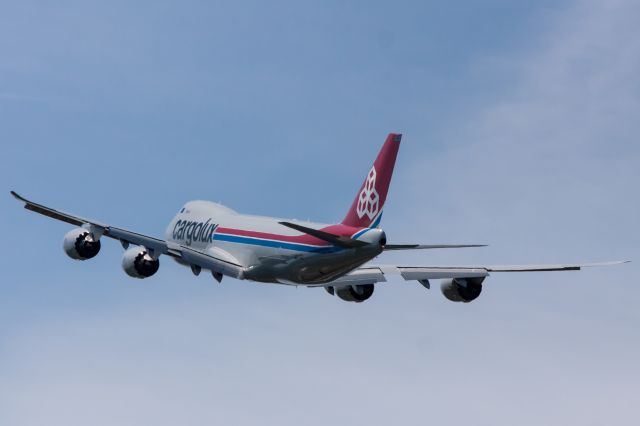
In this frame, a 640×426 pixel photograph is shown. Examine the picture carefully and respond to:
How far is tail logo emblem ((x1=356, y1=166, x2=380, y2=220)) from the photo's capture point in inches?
1688

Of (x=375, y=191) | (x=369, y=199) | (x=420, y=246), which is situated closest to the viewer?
(x=420, y=246)

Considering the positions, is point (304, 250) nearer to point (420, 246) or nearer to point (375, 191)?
point (375, 191)

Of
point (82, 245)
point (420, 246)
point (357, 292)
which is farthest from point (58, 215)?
point (420, 246)

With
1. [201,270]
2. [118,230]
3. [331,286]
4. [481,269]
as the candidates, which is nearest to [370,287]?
[331,286]

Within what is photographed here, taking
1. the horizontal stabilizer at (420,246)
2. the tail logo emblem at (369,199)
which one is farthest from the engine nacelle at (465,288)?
the horizontal stabilizer at (420,246)

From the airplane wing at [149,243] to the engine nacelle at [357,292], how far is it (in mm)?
5555

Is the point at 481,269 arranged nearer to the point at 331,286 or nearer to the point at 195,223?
the point at 331,286

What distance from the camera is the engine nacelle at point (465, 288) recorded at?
159 feet

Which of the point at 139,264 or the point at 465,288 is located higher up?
the point at 465,288

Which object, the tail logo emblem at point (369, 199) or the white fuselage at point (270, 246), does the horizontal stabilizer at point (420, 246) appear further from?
the tail logo emblem at point (369, 199)

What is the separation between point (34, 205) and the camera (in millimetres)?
48375

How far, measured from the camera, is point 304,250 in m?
43.6

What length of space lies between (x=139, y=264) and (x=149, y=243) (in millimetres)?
1138

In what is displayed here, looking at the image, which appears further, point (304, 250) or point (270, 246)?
point (270, 246)
